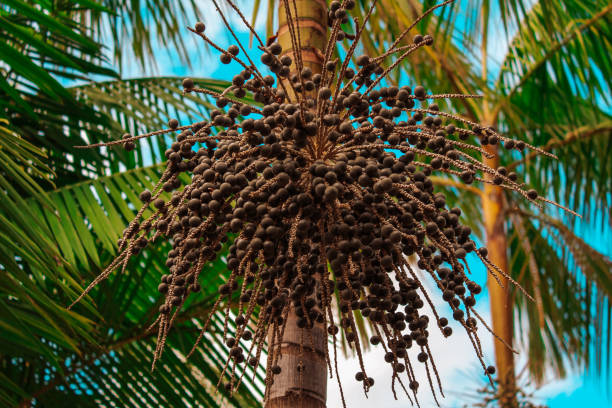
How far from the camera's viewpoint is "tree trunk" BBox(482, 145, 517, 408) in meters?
3.84

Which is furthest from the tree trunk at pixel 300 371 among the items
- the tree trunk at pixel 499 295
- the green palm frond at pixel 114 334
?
the tree trunk at pixel 499 295

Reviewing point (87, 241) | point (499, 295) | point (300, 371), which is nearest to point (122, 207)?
point (87, 241)

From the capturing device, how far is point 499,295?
4.35 metres

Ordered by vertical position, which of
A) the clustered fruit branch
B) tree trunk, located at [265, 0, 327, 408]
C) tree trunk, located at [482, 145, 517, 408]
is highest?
tree trunk, located at [482, 145, 517, 408]

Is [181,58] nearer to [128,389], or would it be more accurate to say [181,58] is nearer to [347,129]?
[128,389]

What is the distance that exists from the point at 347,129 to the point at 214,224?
0.31m

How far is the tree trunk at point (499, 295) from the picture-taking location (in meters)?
3.84

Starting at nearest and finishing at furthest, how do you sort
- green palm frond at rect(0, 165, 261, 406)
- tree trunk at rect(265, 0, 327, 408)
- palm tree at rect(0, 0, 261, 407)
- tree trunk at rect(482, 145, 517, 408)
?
tree trunk at rect(265, 0, 327, 408)
palm tree at rect(0, 0, 261, 407)
green palm frond at rect(0, 165, 261, 406)
tree trunk at rect(482, 145, 517, 408)

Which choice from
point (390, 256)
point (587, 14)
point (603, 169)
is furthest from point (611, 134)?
point (390, 256)

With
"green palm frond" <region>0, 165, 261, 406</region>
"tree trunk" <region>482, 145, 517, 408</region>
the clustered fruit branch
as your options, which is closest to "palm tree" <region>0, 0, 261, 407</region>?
"green palm frond" <region>0, 165, 261, 406</region>

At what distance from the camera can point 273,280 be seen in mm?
1174

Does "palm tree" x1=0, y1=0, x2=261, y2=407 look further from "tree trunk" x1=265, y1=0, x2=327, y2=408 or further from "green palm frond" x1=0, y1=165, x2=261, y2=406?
"tree trunk" x1=265, y1=0, x2=327, y2=408

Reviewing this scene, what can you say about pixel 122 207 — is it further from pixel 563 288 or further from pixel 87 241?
pixel 563 288

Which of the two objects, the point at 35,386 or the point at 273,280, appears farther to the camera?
the point at 35,386
